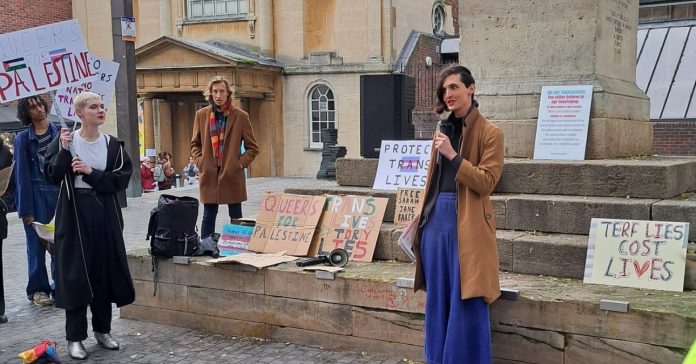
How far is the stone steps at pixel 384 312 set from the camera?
14.3 ft

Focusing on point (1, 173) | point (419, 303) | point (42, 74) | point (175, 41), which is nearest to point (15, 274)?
point (1, 173)

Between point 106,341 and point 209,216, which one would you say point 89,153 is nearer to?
point 106,341

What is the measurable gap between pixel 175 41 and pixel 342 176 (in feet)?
64.9

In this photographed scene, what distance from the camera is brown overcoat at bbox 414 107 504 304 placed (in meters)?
4.13

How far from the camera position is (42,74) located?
6199 mm

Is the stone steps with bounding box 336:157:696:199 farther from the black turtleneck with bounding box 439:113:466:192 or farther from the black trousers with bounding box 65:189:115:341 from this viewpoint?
the black trousers with bounding box 65:189:115:341

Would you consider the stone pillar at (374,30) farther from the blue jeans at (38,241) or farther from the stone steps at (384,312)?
the stone steps at (384,312)

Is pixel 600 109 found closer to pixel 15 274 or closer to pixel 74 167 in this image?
pixel 74 167

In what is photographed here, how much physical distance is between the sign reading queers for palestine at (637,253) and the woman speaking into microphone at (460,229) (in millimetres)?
1172

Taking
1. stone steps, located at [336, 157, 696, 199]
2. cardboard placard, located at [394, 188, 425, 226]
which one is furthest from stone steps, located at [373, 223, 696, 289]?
cardboard placard, located at [394, 188, 425, 226]

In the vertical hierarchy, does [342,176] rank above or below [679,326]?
above

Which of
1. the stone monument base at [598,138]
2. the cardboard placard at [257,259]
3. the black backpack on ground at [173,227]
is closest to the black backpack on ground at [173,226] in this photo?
the black backpack on ground at [173,227]

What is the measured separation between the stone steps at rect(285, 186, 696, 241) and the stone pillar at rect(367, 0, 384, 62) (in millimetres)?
19880

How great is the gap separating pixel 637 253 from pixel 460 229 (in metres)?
1.52
